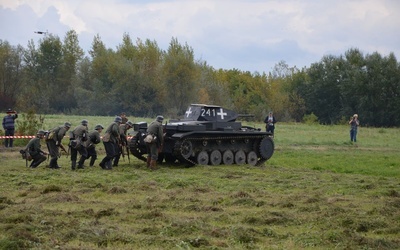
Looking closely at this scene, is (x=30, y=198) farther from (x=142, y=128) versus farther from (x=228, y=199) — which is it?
(x=142, y=128)

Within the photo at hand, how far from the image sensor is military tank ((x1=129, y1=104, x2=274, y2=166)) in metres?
29.5

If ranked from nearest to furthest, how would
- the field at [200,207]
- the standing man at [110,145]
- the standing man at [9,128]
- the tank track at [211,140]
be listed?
the field at [200,207], the standing man at [110,145], the tank track at [211,140], the standing man at [9,128]

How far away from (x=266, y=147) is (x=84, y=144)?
738 centimetres

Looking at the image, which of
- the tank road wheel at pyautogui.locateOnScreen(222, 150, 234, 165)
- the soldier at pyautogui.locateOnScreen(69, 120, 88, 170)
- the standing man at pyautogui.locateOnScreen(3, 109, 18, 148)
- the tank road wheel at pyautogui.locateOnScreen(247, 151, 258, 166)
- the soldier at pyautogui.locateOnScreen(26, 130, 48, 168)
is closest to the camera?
the soldier at pyautogui.locateOnScreen(69, 120, 88, 170)

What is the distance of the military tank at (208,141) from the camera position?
2948 cm

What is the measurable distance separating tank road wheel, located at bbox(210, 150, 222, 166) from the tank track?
1.58ft

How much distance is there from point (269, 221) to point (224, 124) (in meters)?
14.8

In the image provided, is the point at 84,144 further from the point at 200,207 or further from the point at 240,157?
the point at 200,207

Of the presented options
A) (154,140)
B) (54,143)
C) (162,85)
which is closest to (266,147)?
(154,140)

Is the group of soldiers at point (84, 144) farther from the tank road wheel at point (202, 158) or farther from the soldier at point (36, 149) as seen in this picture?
the tank road wheel at point (202, 158)

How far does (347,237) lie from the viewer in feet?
47.1

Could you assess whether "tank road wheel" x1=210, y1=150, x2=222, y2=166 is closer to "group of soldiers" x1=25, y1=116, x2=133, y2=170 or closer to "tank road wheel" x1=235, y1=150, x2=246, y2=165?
"tank road wheel" x1=235, y1=150, x2=246, y2=165

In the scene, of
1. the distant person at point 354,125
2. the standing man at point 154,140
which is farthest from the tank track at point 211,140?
the distant person at point 354,125

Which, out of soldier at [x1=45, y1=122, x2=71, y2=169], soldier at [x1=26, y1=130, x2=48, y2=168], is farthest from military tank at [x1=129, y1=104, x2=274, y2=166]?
soldier at [x1=26, y1=130, x2=48, y2=168]
